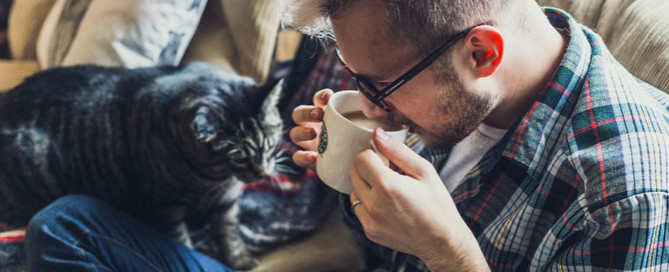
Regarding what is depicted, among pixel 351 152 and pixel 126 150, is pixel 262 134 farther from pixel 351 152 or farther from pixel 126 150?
pixel 351 152

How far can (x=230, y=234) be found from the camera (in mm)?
1331

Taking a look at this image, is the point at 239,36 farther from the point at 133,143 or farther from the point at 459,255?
the point at 459,255

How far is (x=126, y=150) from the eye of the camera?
1272mm

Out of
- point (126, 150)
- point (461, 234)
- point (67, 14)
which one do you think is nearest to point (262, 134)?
point (126, 150)

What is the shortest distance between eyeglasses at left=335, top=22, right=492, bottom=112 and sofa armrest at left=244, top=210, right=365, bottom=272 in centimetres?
61

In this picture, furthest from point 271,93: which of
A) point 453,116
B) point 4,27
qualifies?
point 4,27

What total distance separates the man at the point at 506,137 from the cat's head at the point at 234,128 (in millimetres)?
359

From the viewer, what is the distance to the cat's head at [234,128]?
3.76 feet

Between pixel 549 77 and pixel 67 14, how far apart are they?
145 cm

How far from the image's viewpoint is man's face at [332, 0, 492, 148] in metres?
0.76

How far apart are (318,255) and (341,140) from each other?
64cm

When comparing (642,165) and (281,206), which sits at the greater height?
(642,165)

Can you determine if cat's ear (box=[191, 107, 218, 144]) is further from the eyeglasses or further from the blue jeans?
the eyeglasses

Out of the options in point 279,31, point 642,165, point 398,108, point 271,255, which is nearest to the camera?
point 642,165
